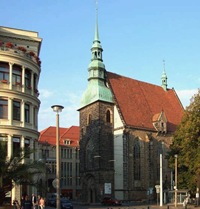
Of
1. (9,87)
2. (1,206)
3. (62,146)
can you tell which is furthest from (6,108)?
(62,146)

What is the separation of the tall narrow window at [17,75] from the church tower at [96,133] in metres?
31.8

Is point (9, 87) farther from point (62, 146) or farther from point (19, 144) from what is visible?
point (62, 146)

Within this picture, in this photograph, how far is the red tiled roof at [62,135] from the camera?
9806 cm

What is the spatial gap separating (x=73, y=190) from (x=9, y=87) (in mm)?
65221

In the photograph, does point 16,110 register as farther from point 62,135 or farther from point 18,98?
point 62,135

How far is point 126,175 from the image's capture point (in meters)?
65.6

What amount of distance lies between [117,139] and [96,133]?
3478 mm

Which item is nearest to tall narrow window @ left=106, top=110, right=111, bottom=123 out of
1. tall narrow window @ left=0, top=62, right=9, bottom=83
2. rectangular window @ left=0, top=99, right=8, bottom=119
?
tall narrow window @ left=0, top=62, right=9, bottom=83

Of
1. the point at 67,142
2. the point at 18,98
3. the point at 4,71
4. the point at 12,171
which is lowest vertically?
the point at 12,171

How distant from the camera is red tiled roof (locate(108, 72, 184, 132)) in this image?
231 feet

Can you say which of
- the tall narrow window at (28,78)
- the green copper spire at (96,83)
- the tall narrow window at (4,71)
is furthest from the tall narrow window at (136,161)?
the tall narrow window at (4,71)

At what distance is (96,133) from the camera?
67.1 metres

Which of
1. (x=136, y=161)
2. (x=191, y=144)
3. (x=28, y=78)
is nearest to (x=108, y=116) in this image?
(x=136, y=161)

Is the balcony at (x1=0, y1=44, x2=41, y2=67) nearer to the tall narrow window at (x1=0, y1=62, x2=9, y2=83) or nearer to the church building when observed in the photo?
the tall narrow window at (x1=0, y1=62, x2=9, y2=83)
